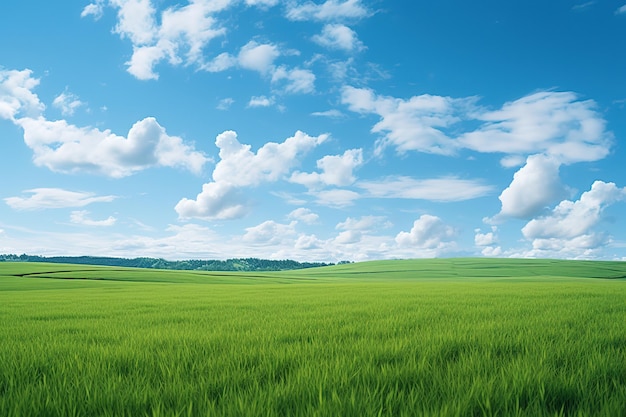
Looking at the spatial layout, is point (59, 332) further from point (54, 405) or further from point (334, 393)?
point (334, 393)

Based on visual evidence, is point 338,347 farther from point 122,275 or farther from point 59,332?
point 122,275

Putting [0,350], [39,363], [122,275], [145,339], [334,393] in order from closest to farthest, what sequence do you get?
[334,393] → [39,363] → [0,350] → [145,339] → [122,275]

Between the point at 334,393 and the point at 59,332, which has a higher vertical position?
the point at 334,393

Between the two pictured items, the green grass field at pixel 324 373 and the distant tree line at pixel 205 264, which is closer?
the green grass field at pixel 324 373

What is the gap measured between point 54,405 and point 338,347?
3328 mm

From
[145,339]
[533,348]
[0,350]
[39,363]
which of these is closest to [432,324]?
[533,348]

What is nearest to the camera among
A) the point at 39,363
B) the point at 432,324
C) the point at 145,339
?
the point at 39,363

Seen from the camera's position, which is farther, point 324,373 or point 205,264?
point 205,264

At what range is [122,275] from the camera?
61.1 m

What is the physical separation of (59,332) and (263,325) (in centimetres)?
414

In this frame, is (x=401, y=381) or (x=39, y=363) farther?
(x=39, y=363)

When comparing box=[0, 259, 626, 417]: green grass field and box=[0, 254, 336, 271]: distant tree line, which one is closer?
box=[0, 259, 626, 417]: green grass field

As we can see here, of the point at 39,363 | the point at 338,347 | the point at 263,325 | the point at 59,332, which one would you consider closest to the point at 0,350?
the point at 39,363

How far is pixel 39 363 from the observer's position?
16.6 feet
